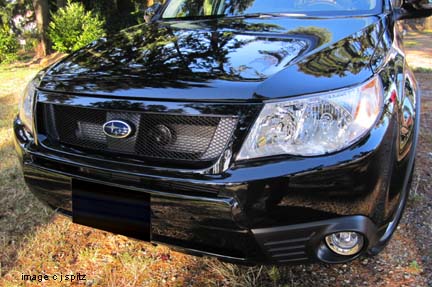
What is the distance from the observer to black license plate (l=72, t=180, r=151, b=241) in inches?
66.8

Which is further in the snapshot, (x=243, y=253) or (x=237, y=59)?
(x=237, y=59)

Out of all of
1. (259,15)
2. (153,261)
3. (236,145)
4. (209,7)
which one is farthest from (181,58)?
(209,7)

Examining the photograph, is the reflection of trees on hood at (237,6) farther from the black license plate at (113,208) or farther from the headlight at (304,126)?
the black license plate at (113,208)

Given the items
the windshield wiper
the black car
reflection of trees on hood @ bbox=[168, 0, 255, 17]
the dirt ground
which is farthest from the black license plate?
reflection of trees on hood @ bbox=[168, 0, 255, 17]

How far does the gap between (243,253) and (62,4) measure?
11437 mm

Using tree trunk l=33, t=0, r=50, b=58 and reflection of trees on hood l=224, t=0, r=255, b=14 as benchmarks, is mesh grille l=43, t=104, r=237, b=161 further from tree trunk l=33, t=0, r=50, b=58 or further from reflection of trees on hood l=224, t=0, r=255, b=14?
tree trunk l=33, t=0, r=50, b=58

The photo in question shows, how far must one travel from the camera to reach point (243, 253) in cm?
162

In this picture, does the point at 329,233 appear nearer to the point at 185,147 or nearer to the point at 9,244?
the point at 185,147

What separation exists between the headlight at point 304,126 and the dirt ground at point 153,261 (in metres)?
0.75

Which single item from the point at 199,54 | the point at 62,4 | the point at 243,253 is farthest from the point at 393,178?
the point at 62,4

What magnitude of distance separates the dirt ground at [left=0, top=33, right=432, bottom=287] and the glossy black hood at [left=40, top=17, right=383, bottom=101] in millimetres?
921

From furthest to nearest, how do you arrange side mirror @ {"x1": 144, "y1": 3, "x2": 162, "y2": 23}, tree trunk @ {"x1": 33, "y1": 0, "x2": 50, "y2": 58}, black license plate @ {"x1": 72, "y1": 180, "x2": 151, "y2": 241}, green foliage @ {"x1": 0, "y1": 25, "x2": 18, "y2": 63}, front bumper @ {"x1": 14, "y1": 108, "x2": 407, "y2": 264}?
tree trunk @ {"x1": 33, "y1": 0, "x2": 50, "y2": 58}, green foliage @ {"x1": 0, "y1": 25, "x2": 18, "y2": 63}, side mirror @ {"x1": 144, "y1": 3, "x2": 162, "y2": 23}, black license plate @ {"x1": 72, "y1": 180, "x2": 151, "y2": 241}, front bumper @ {"x1": 14, "y1": 108, "x2": 407, "y2": 264}

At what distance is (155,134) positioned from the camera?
1.67 metres

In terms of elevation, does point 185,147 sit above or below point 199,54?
below
